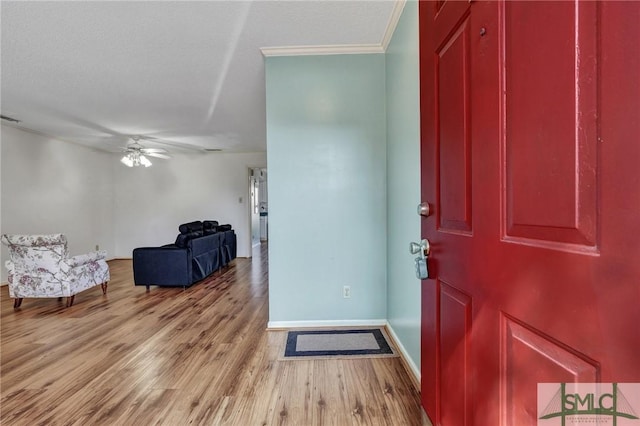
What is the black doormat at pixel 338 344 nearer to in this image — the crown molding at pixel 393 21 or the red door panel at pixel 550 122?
the red door panel at pixel 550 122

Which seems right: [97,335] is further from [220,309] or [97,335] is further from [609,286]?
[609,286]

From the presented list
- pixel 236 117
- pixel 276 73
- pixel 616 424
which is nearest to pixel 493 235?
pixel 616 424

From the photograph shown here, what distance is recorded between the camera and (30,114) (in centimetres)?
397

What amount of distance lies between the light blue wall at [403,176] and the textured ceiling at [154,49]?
344 millimetres

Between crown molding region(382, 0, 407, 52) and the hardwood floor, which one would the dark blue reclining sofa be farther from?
crown molding region(382, 0, 407, 52)

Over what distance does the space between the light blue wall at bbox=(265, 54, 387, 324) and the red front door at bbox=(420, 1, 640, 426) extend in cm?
159

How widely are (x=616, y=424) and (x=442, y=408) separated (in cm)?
65

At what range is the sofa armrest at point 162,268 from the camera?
4070 millimetres

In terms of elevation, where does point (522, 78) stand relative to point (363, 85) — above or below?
below

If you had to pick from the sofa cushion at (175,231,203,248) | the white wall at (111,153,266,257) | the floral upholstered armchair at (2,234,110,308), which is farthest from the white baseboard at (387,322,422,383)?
the white wall at (111,153,266,257)

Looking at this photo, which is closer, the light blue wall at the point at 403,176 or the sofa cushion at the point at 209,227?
the light blue wall at the point at 403,176

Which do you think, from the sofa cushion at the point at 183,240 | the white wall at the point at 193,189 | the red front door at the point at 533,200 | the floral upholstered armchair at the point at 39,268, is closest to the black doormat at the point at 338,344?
the red front door at the point at 533,200

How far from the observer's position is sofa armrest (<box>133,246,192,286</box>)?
13.4 ft

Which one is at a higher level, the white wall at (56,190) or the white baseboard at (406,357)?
the white wall at (56,190)
